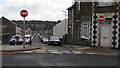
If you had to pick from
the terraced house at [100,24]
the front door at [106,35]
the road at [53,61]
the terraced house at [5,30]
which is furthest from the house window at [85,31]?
the terraced house at [5,30]

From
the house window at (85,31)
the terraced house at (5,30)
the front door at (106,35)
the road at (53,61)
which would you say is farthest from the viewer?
the terraced house at (5,30)

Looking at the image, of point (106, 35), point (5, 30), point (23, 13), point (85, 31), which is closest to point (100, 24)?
point (106, 35)

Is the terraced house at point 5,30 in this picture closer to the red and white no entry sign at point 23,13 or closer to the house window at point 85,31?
the house window at point 85,31

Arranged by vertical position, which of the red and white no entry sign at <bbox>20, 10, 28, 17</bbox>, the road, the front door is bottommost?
the road

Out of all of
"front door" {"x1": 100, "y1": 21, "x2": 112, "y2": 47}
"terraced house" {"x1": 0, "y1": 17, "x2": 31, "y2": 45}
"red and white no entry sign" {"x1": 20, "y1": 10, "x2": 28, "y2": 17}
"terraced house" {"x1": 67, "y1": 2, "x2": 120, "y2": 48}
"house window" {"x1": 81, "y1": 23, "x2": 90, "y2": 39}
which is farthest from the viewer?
"terraced house" {"x1": 0, "y1": 17, "x2": 31, "y2": 45}

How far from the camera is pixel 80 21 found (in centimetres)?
2344

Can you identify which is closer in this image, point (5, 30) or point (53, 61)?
point (53, 61)

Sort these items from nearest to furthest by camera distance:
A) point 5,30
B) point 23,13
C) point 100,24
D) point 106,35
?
point 23,13 < point 106,35 < point 100,24 < point 5,30

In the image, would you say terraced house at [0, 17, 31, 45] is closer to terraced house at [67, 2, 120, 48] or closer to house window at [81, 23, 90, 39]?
house window at [81, 23, 90, 39]

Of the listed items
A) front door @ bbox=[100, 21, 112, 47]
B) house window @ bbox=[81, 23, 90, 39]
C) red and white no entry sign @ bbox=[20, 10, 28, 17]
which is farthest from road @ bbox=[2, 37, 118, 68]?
house window @ bbox=[81, 23, 90, 39]

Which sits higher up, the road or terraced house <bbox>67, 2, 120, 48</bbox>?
terraced house <bbox>67, 2, 120, 48</bbox>

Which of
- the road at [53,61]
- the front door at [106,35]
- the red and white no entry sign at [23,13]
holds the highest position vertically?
the red and white no entry sign at [23,13]

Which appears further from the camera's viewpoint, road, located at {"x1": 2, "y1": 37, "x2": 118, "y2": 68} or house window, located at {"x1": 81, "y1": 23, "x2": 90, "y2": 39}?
house window, located at {"x1": 81, "y1": 23, "x2": 90, "y2": 39}

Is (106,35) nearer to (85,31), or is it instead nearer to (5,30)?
(85,31)
